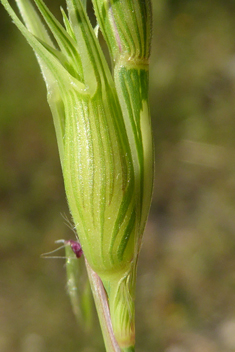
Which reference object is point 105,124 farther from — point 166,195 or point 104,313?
point 166,195

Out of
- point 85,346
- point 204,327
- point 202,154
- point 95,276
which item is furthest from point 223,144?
point 95,276

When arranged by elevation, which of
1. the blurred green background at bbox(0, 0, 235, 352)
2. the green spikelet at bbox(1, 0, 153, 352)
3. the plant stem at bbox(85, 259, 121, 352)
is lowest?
the blurred green background at bbox(0, 0, 235, 352)

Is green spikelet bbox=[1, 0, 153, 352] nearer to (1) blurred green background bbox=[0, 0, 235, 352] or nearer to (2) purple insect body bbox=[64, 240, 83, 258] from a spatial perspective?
(2) purple insect body bbox=[64, 240, 83, 258]

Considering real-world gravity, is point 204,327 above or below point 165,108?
below

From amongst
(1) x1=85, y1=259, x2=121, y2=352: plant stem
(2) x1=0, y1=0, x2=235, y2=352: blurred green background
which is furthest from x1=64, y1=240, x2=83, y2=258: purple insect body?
(2) x1=0, y1=0, x2=235, y2=352: blurred green background

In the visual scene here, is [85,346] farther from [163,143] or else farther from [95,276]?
[95,276]

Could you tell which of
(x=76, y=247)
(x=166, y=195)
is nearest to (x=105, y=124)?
(x=76, y=247)
